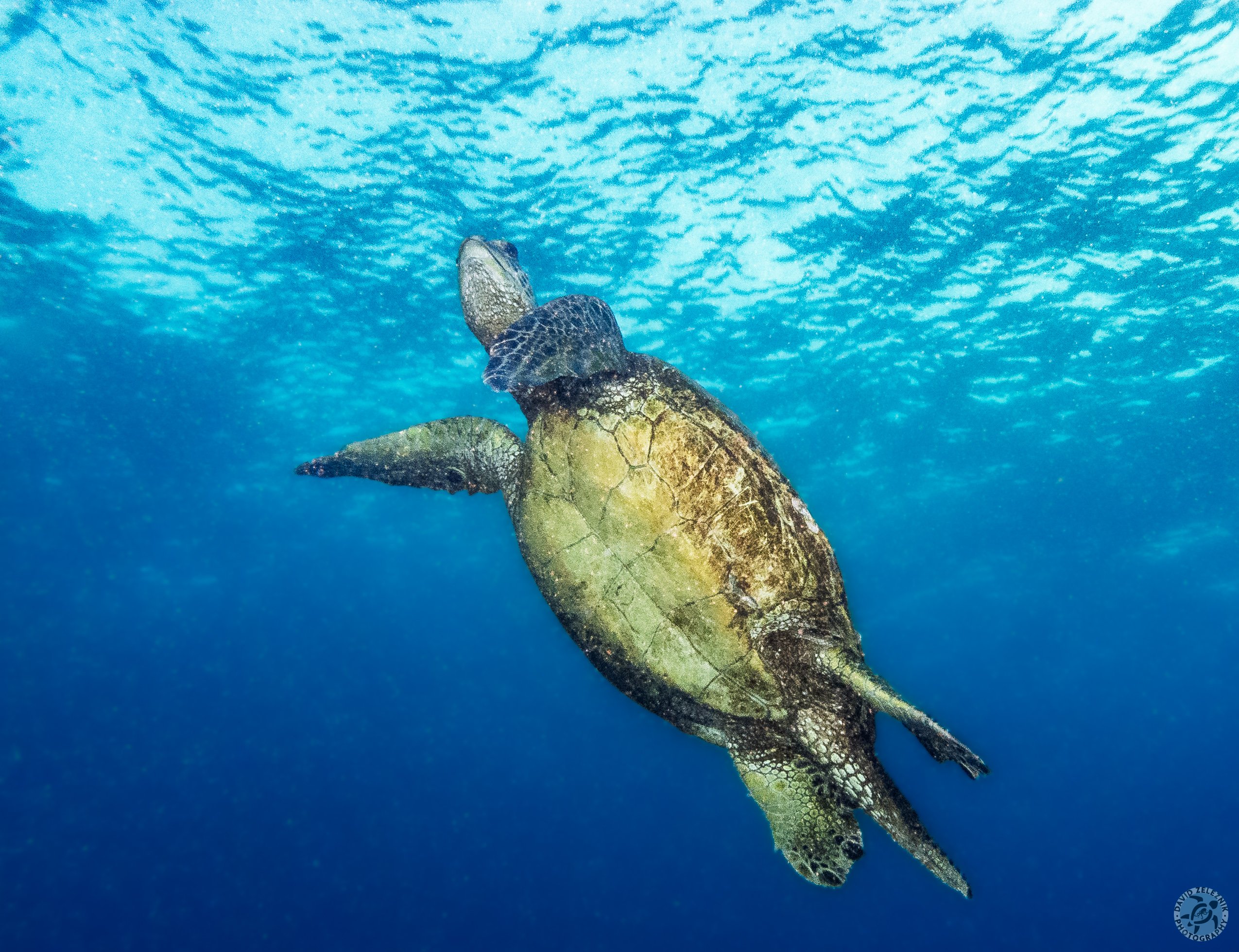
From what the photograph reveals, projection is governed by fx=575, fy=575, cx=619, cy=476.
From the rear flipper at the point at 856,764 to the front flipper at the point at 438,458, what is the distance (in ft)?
7.83

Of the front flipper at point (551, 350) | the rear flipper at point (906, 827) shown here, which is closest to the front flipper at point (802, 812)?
the rear flipper at point (906, 827)

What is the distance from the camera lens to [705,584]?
116 inches

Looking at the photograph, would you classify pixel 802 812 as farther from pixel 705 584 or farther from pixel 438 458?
pixel 438 458

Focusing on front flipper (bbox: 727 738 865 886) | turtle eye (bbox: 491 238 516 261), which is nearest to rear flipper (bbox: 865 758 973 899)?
front flipper (bbox: 727 738 865 886)

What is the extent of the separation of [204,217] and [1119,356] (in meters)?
26.2

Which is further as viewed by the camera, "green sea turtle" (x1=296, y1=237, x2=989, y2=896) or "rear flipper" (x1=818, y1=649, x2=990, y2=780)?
Result: "green sea turtle" (x1=296, y1=237, x2=989, y2=896)

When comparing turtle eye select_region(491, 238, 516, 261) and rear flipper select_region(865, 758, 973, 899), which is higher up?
turtle eye select_region(491, 238, 516, 261)

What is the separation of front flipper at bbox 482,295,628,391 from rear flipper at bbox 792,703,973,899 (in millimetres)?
2150

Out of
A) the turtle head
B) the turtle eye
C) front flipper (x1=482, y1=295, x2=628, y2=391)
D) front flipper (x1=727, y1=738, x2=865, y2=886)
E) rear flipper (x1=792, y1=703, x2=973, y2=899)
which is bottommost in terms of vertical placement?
front flipper (x1=727, y1=738, x2=865, y2=886)

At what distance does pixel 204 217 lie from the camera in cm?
1403

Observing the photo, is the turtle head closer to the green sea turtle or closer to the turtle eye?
the turtle eye

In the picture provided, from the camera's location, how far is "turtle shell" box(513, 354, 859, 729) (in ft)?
9.50

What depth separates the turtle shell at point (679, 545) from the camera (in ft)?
9.50

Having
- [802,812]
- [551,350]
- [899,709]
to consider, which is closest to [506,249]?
[551,350]
